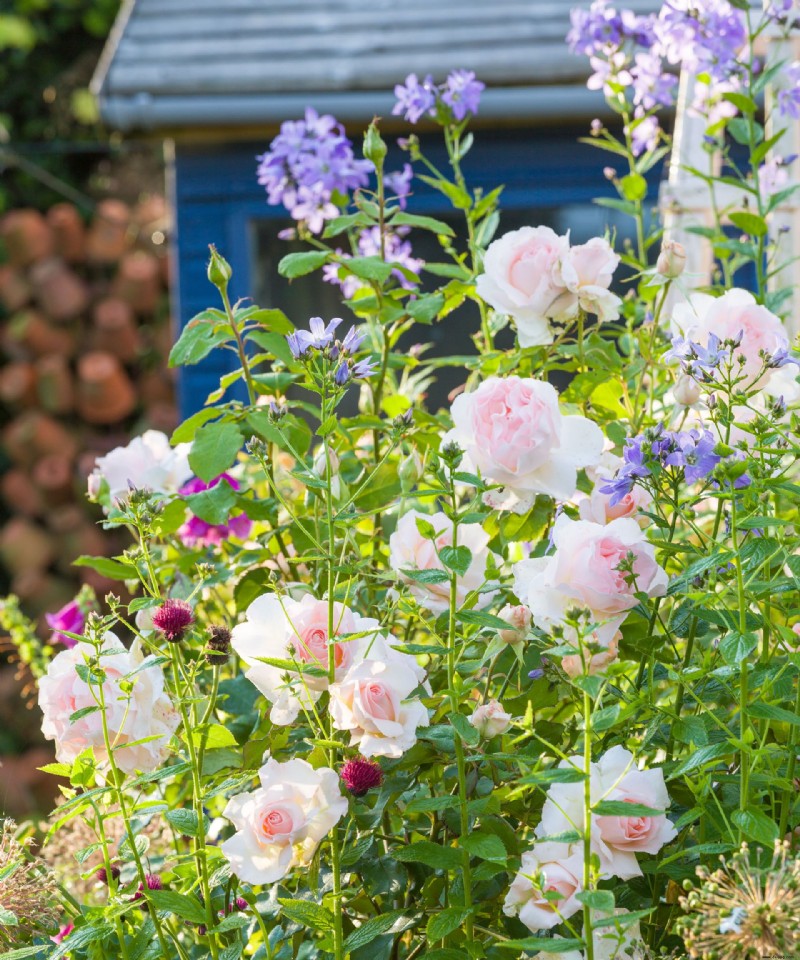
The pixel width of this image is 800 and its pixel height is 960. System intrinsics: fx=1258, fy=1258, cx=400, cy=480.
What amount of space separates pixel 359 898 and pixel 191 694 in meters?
0.21

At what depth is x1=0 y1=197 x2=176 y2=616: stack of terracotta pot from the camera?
15.4 feet

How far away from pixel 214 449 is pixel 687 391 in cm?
42

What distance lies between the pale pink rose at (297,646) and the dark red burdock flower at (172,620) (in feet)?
0.13

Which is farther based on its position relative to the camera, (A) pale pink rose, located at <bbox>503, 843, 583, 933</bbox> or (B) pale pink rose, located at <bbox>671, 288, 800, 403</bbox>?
(B) pale pink rose, located at <bbox>671, 288, 800, 403</bbox>

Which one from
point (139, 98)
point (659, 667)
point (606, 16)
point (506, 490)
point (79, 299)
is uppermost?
point (606, 16)

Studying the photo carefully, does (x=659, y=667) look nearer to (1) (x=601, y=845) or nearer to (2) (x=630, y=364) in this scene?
(1) (x=601, y=845)

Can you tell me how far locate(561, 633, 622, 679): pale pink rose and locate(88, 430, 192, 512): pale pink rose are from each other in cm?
51

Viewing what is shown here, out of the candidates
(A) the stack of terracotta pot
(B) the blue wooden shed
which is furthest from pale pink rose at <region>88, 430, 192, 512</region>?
(A) the stack of terracotta pot

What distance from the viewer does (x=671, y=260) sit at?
1.18 m

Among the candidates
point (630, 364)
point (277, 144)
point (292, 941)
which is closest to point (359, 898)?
point (292, 941)

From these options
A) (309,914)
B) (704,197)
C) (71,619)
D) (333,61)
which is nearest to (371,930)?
(309,914)

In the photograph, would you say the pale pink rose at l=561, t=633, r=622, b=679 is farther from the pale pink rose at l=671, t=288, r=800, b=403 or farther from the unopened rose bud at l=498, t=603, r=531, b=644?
the pale pink rose at l=671, t=288, r=800, b=403

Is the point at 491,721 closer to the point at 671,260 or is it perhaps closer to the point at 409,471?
the point at 409,471

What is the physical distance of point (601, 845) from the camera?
856 millimetres
